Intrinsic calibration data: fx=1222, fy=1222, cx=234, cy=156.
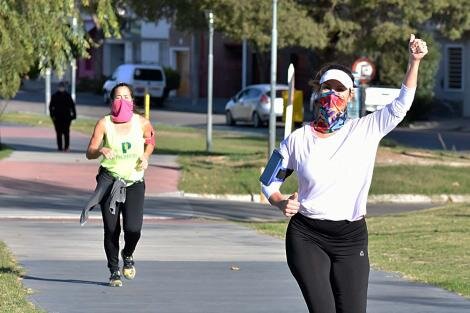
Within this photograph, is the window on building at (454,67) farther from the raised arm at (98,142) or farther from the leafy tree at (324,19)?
the raised arm at (98,142)

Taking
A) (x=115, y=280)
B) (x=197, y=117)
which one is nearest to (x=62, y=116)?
(x=115, y=280)

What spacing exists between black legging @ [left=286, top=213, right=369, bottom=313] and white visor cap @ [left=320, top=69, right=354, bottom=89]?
2.45ft

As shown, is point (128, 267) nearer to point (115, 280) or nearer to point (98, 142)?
point (115, 280)

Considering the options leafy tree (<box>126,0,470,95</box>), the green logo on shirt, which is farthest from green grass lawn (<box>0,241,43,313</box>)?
leafy tree (<box>126,0,470,95</box>)

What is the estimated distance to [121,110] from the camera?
1036 cm

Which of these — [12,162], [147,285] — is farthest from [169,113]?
[147,285]

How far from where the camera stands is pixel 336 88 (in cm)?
660

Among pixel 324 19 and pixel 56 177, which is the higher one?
pixel 324 19

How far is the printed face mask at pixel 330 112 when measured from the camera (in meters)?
6.54

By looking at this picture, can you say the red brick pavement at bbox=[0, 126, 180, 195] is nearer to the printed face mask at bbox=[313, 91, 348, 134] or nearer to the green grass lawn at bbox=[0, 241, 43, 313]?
the green grass lawn at bbox=[0, 241, 43, 313]

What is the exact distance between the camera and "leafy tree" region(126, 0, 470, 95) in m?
28.3

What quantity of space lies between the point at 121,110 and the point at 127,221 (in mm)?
941

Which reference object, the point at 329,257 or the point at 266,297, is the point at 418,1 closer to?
the point at 266,297

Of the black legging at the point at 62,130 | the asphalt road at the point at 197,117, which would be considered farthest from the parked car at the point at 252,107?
the black legging at the point at 62,130
